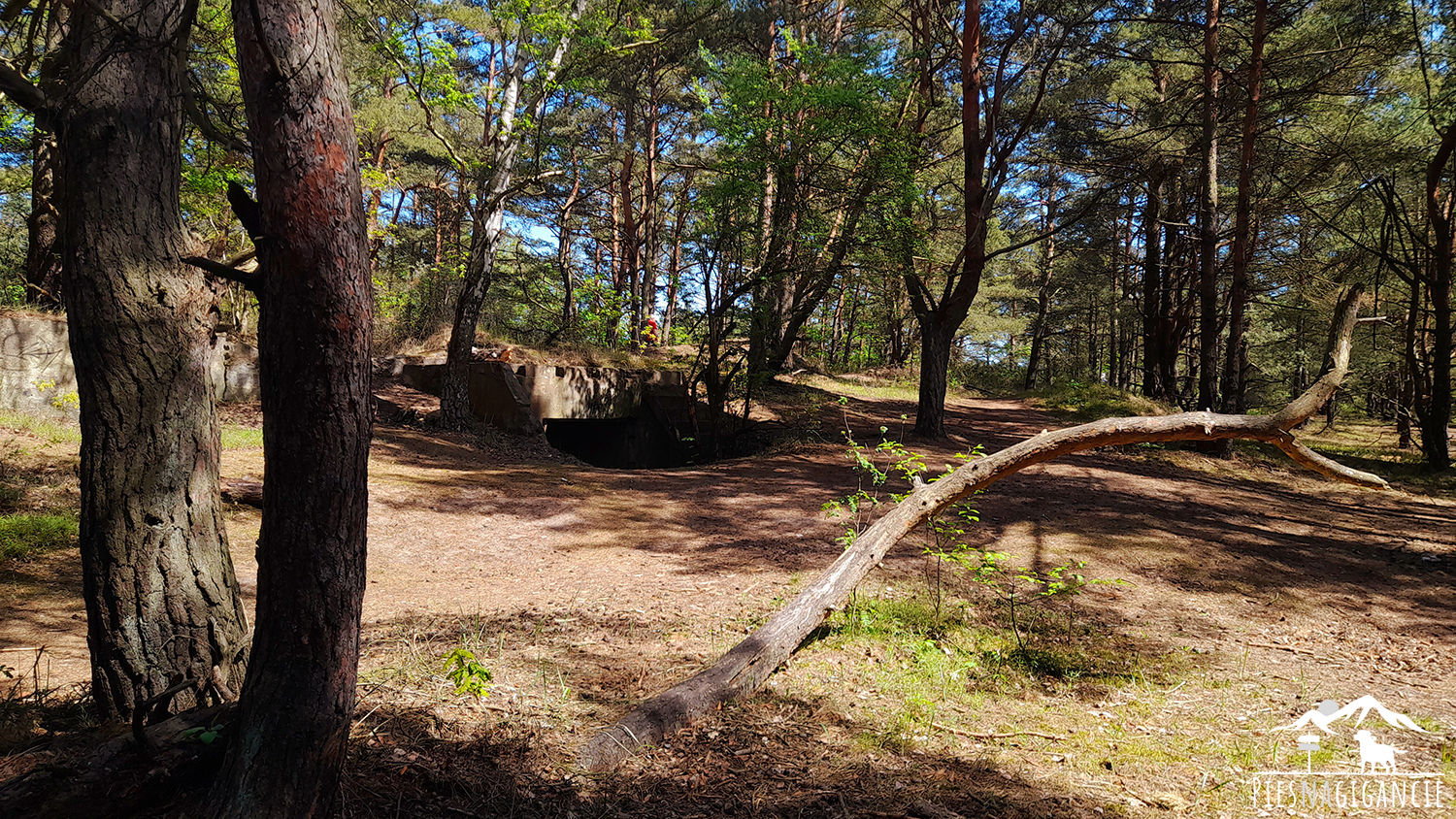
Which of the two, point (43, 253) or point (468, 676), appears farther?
point (43, 253)

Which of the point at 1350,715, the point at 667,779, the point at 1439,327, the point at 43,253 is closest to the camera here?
the point at 667,779

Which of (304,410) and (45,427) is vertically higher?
(304,410)

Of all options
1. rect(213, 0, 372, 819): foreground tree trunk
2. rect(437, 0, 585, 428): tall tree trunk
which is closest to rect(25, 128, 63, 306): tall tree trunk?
rect(437, 0, 585, 428): tall tree trunk

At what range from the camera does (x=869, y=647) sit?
4273 millimetres

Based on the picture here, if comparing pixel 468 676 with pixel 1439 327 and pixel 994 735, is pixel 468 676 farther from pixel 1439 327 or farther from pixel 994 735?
pixel 1439 327

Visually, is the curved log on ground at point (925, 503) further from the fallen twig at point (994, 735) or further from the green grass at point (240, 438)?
the green grass at point (240, 438)

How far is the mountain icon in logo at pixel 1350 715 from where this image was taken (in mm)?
3369

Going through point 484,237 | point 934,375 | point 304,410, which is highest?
point 484,237

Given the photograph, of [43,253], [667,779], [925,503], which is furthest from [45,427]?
[925,503]

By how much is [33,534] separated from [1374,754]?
799 centimetres

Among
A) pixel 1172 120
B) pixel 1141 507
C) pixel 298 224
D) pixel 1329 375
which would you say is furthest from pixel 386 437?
pixel 1172 120

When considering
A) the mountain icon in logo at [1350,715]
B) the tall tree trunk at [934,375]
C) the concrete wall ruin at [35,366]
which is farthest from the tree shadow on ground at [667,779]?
the tall tree trunk at [934,375]

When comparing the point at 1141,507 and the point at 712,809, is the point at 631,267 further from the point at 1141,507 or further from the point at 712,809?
the point at 712,809

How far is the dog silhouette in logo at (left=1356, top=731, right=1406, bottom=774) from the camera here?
302 centimetres
